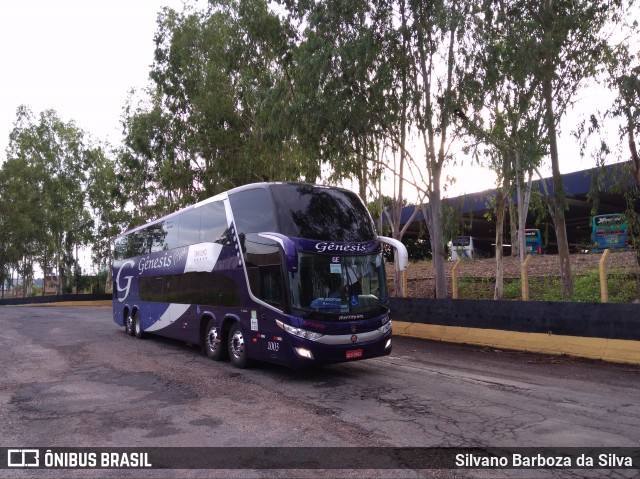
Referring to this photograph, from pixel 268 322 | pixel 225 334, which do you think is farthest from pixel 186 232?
pixel 268 322

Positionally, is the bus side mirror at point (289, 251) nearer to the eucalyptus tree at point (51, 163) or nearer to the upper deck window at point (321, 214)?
the upper deck window at point (321, 214)

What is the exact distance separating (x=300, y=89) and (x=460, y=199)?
6.77m

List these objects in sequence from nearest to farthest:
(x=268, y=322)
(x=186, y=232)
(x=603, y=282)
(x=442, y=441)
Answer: (x=442, y=441), (x=268, y=322), (x=603, y=282), (x=186, y=232)

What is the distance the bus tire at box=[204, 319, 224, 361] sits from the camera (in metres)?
11.8

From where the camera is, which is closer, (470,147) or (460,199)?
(470,147)

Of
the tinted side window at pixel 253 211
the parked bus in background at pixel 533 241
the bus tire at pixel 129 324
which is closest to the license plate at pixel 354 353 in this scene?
the tinted side window at pixel 253 211

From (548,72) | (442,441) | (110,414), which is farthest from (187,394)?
(548,72)

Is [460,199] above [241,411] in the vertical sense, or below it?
above

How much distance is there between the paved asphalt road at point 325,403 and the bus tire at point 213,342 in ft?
0.81

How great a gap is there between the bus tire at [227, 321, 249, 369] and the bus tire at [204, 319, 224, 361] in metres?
0.37

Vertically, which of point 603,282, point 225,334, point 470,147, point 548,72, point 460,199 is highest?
point 548,72

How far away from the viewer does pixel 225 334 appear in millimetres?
11789

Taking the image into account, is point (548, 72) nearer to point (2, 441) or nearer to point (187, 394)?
point (187, 394)

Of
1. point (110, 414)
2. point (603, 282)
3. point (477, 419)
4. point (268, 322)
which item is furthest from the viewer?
point (603, 282)
